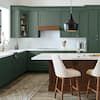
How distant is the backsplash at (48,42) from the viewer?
33.0 feet

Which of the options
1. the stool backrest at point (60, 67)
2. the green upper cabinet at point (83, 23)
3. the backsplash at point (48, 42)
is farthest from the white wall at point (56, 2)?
the stool backrest at point (60, 67)

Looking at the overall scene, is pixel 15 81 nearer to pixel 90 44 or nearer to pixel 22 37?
pixel 22 37

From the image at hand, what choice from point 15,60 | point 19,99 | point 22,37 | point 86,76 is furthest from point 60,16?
point 19,99

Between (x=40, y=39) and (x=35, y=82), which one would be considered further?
(x=40, y=39)

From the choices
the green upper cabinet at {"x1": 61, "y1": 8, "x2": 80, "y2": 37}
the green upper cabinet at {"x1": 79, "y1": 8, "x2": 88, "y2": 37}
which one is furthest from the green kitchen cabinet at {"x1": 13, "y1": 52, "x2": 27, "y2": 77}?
the green upper cabinet at {"x1": 79, "y1": 8, "x2": 88, "y2": 37}

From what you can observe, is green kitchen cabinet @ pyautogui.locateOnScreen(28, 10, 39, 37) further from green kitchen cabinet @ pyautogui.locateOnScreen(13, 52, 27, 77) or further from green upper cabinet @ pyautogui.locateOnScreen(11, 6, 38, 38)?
green kitchen cabinet @ pyautogui.locateOnScreen(13, 52, 27, 77)

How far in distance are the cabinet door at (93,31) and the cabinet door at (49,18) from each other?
1171 mm

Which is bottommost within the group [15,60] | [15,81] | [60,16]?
[15,81]

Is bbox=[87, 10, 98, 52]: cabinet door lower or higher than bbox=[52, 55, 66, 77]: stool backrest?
higher

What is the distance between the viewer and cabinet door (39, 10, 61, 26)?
970 centimetres

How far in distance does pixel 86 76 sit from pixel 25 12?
4.54 meters

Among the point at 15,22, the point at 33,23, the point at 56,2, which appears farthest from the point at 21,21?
the point at 56,2

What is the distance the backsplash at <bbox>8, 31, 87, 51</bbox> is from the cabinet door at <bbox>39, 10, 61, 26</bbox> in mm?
493

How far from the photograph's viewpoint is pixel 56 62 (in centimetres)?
548
